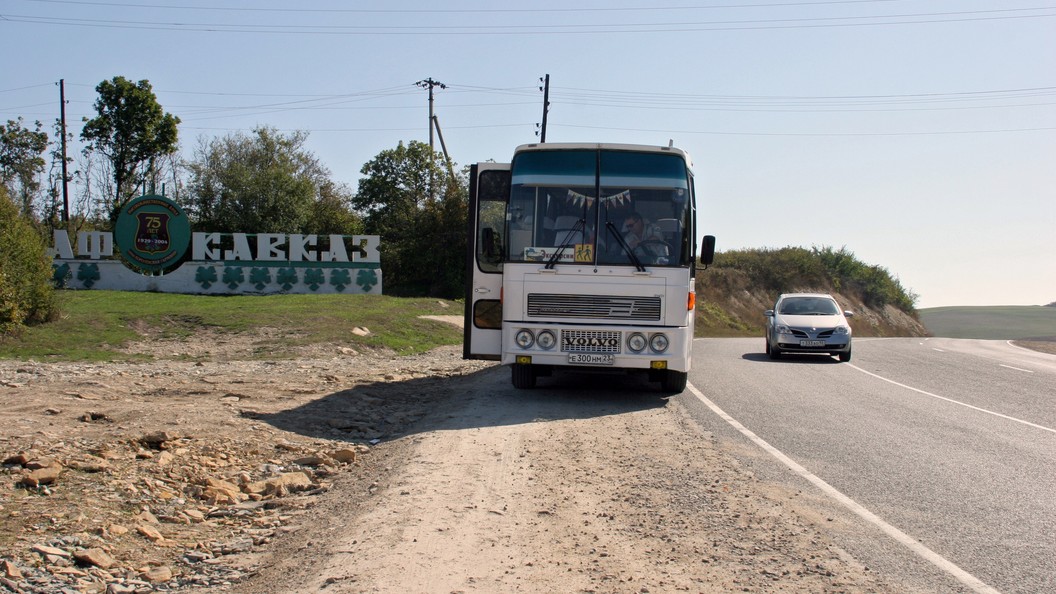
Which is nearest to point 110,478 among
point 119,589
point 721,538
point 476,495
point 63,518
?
point 63,518

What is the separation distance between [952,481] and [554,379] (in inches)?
325

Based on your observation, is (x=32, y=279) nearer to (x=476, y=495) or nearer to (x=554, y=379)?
(x=554, y=379)

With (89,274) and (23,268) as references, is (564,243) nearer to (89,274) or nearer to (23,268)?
(23,268)

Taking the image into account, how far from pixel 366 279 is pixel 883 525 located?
3184cm

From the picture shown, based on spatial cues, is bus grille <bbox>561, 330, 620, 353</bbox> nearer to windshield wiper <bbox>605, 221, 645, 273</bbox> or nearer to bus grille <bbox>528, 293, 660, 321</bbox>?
bus grille <bbox>528, 293, 660, 321</bbox>

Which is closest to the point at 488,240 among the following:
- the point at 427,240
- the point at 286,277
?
the point at 286,277

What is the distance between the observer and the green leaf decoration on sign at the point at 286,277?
118 feet

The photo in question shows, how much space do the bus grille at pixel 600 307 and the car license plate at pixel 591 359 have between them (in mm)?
505

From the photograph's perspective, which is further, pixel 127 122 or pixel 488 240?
pixel 127 122

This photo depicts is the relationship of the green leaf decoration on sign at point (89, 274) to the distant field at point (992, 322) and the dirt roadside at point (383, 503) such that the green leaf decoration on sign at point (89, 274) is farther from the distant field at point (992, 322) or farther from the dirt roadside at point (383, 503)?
the distant field at point (992, 322)

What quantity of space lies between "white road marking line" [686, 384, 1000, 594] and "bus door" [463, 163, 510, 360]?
12.6 ft

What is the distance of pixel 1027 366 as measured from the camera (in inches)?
861

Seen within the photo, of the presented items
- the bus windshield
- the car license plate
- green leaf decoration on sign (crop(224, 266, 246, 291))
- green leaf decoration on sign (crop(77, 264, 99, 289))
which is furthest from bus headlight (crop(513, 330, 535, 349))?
green leaf decoration on sign (crop(77, 264, 99, 289))

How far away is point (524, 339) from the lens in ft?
38.2
